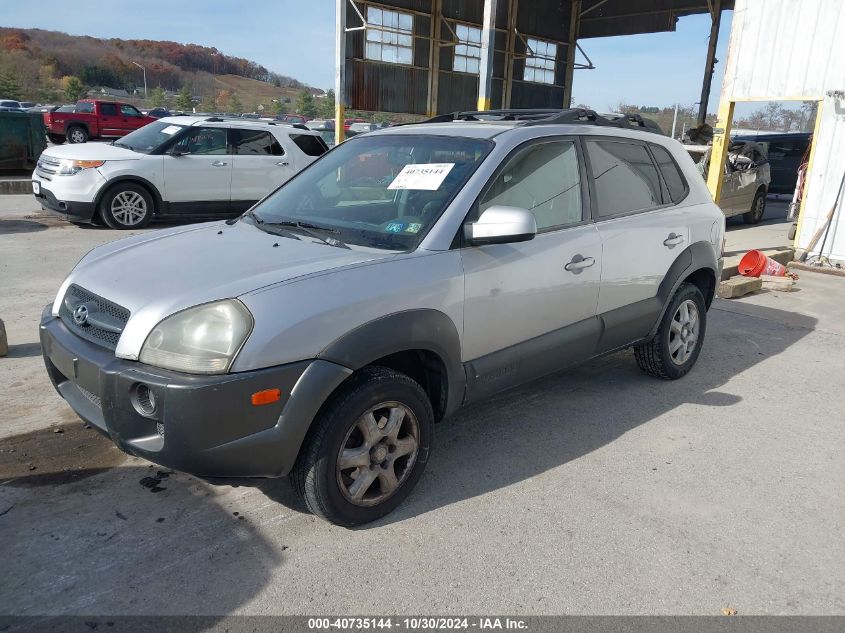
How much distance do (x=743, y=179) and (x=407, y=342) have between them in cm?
1280

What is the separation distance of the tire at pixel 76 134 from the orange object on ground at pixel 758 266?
24.0m

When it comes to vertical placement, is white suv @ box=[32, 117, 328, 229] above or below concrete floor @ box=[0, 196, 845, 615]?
above

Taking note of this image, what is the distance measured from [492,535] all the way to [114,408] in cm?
168

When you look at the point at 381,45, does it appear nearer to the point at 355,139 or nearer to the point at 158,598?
the point at 355,139

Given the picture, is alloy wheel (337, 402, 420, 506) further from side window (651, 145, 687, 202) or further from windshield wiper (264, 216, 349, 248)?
side window (651, 145, 687, 202)

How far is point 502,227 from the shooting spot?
3146 millimetres

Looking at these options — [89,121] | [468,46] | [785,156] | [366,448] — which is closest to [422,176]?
[366,448]

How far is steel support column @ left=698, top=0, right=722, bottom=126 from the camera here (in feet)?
59.0

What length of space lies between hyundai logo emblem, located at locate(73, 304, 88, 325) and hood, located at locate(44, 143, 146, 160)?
25.3 feet

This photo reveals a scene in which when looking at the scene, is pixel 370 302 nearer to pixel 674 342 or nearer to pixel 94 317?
pixel 94 317

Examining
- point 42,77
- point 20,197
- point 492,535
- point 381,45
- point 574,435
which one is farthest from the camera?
point 42,77

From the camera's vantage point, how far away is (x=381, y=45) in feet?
51.1

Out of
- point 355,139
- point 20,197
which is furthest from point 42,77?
point 355,139

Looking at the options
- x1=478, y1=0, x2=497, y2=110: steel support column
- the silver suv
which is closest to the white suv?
x1=478, y1=0, x2=497, y2=110: steel support column
